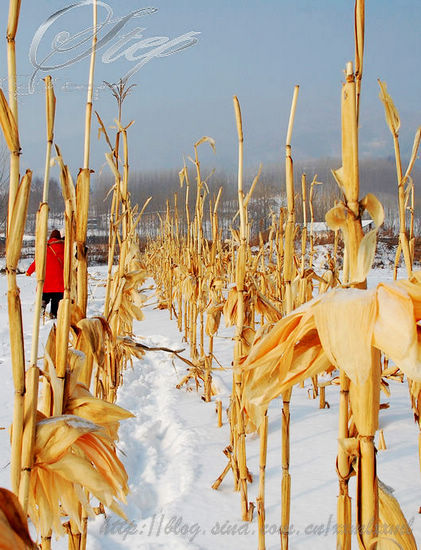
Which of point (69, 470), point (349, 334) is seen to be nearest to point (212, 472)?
point (69, 470)

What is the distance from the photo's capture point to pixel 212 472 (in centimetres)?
166

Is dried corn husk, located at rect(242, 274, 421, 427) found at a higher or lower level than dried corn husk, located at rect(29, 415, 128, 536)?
higher

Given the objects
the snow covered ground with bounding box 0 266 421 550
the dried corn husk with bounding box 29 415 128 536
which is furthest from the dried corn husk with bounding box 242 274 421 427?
the snow covered ground with bounding box 0 266 421 550

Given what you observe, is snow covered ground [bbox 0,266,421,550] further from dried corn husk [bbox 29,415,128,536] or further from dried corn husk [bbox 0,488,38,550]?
dried corn husk [bbox 0,488,38,550]

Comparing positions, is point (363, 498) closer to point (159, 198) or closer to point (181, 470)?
point (181, 470)

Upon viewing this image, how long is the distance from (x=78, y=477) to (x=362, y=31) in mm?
516

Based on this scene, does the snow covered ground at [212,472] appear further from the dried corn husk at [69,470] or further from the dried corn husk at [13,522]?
the dried corn husk at [13,522]

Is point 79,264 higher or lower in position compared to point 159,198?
lower

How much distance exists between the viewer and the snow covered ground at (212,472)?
123cm

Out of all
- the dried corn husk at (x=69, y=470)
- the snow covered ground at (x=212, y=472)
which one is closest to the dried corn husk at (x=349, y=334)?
the dried corn husk at (x=69, y=470)

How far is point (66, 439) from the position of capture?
17.0 inches

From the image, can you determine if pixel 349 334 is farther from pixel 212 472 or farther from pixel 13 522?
pixel 212 472

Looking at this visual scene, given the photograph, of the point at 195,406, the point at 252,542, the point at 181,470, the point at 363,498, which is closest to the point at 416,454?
the point at 252,542

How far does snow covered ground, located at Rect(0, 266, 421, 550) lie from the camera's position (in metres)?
1.23
